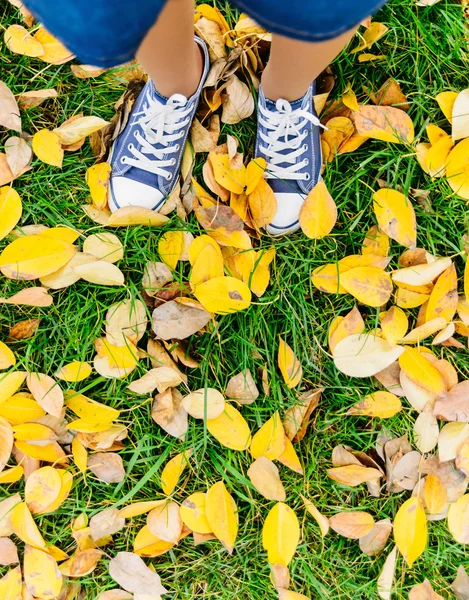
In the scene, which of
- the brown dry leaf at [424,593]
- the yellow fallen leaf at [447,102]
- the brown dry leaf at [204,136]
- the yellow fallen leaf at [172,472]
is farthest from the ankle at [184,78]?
the brown dry leaf at [424,593]

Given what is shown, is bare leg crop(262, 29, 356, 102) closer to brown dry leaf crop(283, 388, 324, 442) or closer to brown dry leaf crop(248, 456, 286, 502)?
brown dry leaf crop(283, 388, 324, 442)

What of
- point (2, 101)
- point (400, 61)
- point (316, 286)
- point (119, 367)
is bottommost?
point (119, 367)

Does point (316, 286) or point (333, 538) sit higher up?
point (316, 286)

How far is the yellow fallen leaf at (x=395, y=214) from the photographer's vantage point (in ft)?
3.82

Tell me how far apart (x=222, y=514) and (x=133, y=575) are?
0.82 feet

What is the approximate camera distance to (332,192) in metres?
1.22

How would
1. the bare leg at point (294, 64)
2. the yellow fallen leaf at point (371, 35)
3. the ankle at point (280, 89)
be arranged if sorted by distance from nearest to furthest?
1. the bare leg at point (294, 64)
2. the ankle at point (280, 89)
3. the yellow fallen leaf at point (371, 35)

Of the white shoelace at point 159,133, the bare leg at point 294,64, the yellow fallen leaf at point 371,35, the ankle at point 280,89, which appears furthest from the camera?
the yellow fallen leaf at point 371,35

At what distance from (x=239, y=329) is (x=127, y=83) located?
66 cm

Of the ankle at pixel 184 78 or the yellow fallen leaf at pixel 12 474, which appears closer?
the ankle at pixel 184 78

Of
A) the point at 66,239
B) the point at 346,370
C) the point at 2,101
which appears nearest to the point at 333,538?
the point at 346,370

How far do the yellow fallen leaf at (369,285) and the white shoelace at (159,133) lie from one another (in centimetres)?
48

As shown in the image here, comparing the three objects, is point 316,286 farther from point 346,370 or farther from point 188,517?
point 188,517

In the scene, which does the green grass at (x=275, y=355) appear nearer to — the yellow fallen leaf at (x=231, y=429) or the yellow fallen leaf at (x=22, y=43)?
the yellow fallen leaf at (x=231, y=429)
